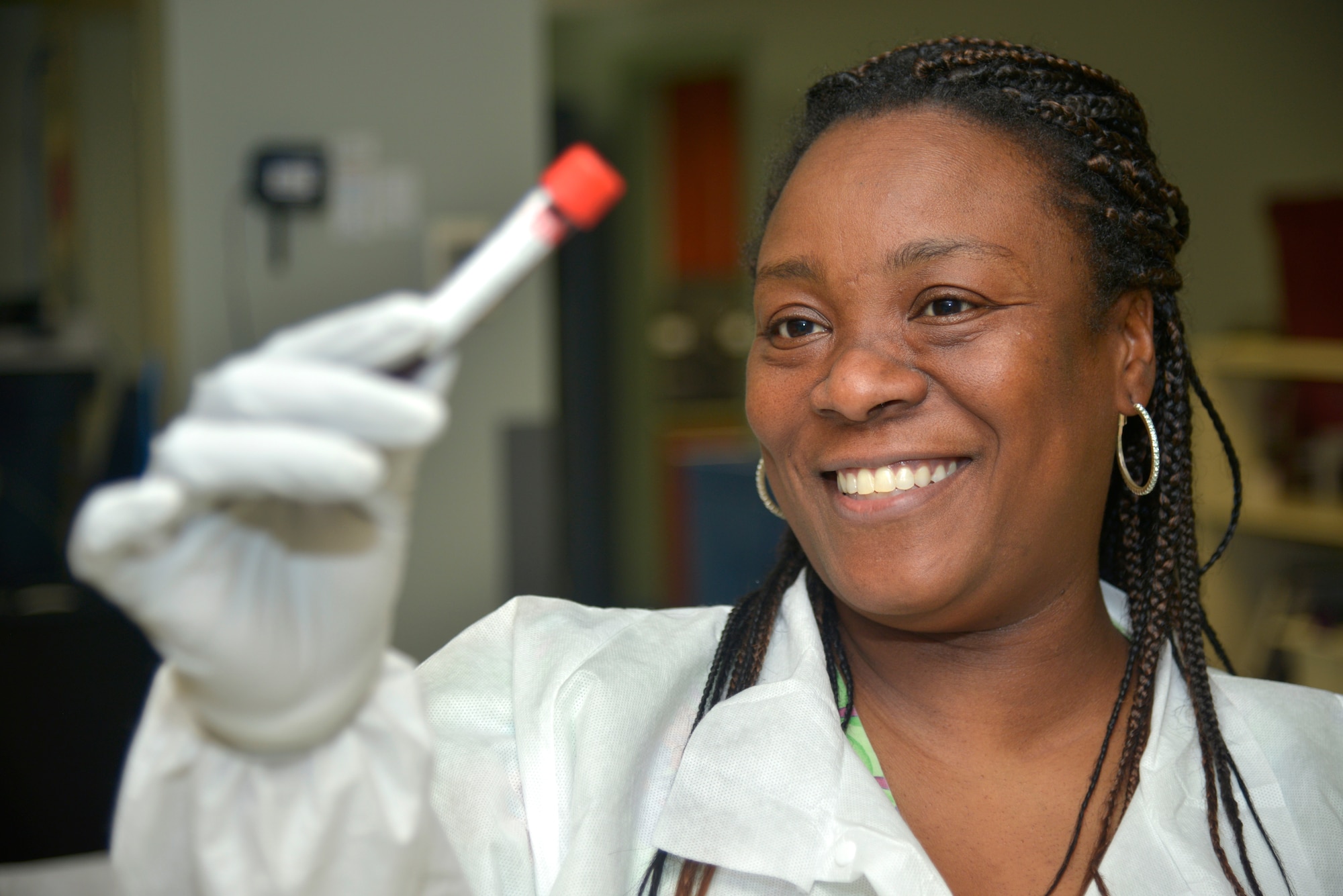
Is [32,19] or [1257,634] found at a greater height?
[32,19]

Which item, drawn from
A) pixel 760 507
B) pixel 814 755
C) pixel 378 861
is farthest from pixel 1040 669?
pixel 760 507

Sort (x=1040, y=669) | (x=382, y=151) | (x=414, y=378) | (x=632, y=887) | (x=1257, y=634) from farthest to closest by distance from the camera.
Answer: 1. (x=382, y=151)
2. (x=1257, y=634)
3. (x=1040, y=669)
4. (x=632, y=887)
5. (x=414, y=378)

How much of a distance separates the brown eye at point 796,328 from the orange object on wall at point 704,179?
3873mm

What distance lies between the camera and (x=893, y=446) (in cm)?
107

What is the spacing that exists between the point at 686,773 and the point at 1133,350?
63cm

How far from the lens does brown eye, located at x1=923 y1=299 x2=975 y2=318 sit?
107cm

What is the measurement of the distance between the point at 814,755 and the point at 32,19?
4.24 meters

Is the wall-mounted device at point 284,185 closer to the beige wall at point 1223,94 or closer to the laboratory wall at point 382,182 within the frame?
the laboratory wall at point 382,182

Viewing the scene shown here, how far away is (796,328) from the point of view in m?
1.17

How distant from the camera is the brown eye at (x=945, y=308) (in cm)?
107

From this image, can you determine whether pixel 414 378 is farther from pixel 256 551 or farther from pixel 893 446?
pixel 893 446

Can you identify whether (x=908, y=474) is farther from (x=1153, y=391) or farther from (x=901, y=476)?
(x=1153, y=391)

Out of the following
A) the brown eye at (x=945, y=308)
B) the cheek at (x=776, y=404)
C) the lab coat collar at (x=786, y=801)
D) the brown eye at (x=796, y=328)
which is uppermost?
the brown eye at (x=945, y=308)

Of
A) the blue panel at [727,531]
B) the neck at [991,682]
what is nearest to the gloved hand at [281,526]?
the neck at [991,682]
